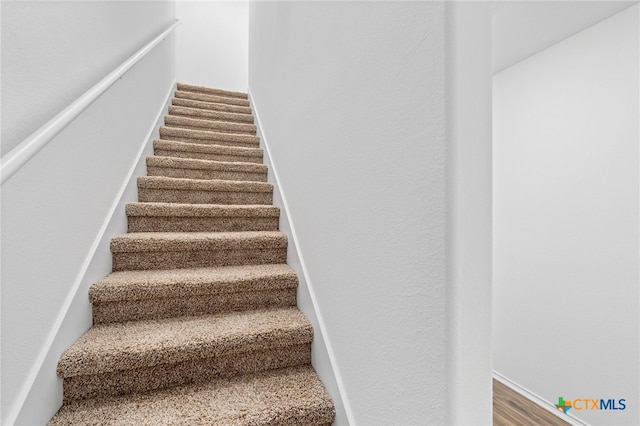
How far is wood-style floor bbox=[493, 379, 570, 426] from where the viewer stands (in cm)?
195

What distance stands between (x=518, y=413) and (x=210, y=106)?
3733 millimetres

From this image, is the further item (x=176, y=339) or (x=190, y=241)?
(x=190, y=241)

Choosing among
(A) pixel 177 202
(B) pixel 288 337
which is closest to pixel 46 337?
(B) pixel 288 337

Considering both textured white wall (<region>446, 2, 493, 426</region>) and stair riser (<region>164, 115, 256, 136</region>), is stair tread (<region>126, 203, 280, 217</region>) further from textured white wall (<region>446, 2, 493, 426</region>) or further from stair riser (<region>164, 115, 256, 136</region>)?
textured white wall (<region>446, 2, 493, 426</region>)

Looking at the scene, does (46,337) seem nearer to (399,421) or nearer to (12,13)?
(12,13)

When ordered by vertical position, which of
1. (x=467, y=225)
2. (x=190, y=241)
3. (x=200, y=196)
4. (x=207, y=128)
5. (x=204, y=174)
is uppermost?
(x=207, y=128)

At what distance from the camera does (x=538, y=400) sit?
84.4 inches

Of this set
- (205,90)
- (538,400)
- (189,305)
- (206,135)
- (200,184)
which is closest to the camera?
(189,305)

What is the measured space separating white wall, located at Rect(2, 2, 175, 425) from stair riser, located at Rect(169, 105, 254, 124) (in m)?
1.23

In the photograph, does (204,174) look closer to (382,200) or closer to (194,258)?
(194,258)

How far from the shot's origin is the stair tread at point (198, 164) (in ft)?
6.29

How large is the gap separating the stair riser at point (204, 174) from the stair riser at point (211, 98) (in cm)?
155

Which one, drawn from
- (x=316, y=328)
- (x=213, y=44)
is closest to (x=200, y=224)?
(x=316, y=328)

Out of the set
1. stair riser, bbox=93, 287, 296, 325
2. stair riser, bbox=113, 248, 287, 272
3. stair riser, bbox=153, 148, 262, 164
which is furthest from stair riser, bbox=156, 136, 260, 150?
stair riser, bbox=93, 287, 296, 325
